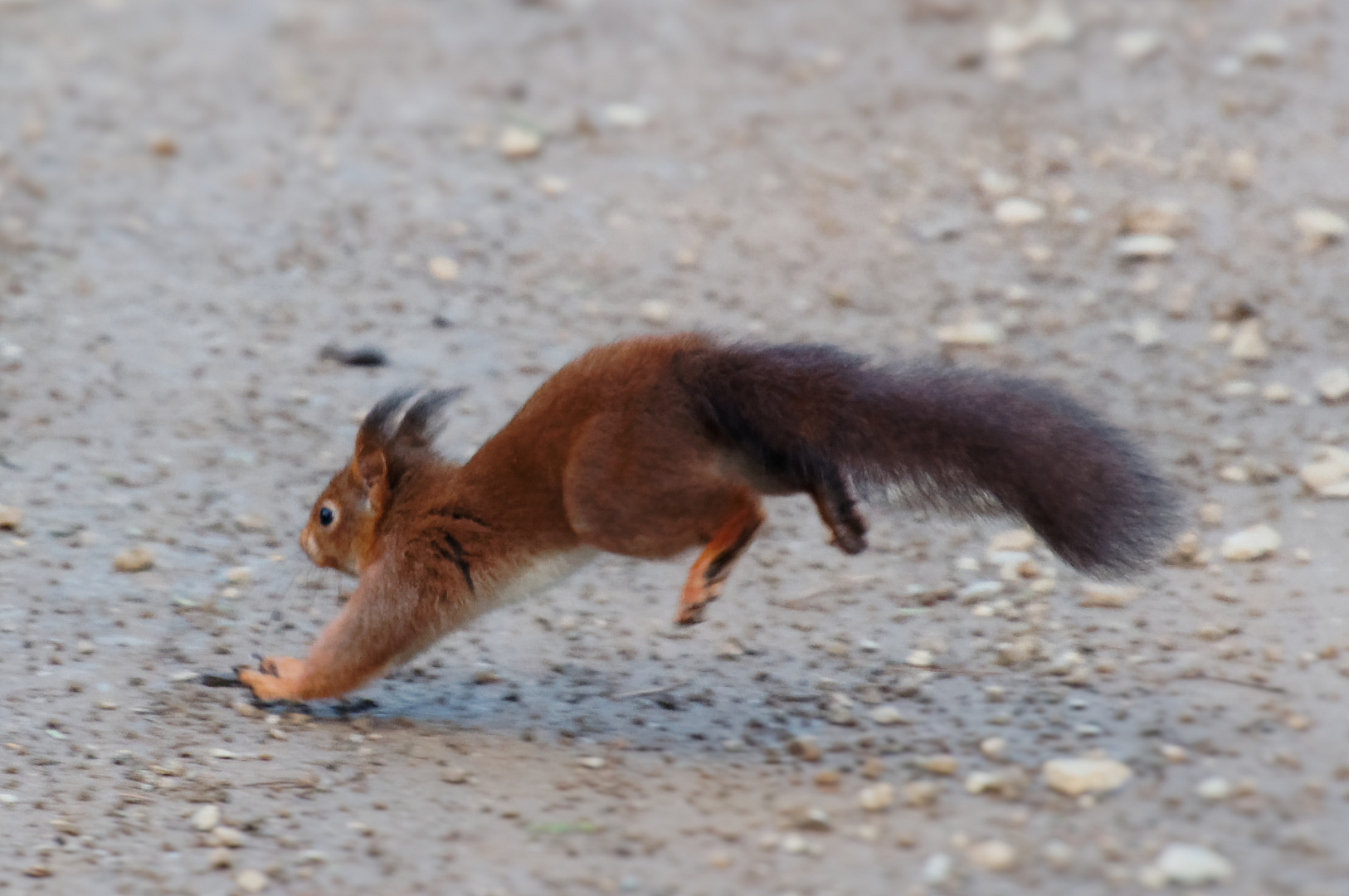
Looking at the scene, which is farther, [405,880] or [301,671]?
[301,671]

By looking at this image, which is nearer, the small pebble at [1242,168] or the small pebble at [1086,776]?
the small pebble at [1086,776]

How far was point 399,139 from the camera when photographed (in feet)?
22.7

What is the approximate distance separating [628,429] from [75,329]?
2966 millimetres

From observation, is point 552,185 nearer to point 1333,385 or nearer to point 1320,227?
point 1320,227

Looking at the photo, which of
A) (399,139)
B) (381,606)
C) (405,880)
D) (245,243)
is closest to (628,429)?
(381,606)

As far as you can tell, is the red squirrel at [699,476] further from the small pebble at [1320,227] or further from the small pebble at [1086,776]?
the small pebble at [1320,227]

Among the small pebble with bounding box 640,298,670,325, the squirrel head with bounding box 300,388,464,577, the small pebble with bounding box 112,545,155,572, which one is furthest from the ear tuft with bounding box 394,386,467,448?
the small pebble with bounding box 640,298,670,325

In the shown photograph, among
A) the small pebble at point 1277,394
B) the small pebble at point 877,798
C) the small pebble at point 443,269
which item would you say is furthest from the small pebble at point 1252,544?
the small pebble at point 443,269

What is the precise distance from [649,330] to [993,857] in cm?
309

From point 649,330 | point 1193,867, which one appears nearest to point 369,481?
point 649,330

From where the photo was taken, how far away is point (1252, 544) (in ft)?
13.4

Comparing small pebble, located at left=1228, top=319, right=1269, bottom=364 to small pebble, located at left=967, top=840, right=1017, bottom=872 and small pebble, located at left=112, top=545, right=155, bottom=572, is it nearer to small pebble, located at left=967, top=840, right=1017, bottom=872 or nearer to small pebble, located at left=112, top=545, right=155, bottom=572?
small pebble, located at left=967, top=840, right=1017, bottom=872

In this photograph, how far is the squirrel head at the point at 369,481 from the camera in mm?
3867

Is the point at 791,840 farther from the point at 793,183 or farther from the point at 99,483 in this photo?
the point at 793,183
